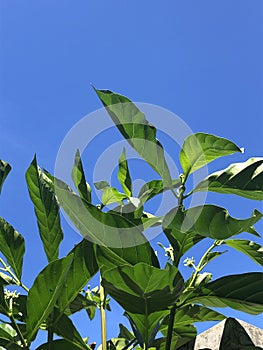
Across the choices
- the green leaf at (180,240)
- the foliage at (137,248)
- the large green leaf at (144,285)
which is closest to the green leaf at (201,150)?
the foliage at (137,248)

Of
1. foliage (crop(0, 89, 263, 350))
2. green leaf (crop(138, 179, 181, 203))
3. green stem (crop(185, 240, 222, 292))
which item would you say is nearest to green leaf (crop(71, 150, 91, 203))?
foliage (crop(0, 89, 263, 350))

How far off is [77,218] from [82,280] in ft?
0.53

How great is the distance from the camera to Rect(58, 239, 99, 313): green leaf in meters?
0.81

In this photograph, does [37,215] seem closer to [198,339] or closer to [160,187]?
[160,187]

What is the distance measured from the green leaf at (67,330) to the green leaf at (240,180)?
0.33 metres

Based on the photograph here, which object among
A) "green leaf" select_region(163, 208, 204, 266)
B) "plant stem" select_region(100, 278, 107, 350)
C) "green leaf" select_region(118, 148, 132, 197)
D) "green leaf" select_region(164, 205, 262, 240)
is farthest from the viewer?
"green leaf" select_region(118, 148, 132, 197)

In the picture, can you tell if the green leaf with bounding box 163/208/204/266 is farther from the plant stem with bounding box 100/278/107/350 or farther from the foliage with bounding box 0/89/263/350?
the plant stem with bounding box 100/278/107/350

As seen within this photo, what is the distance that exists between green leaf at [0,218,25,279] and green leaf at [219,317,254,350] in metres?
0.45

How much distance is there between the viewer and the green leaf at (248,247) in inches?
36.8

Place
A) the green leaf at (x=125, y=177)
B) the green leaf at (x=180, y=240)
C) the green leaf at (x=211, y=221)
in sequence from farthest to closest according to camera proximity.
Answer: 1. the green leaf at (x=125, y=177)
2. the green leaf at (x=180, y=240)
3. the green leaf at (x=211, y=221)

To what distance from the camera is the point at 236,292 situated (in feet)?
2.66

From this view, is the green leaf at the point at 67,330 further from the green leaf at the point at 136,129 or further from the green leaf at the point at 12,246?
the green leaf at the point at 136,129

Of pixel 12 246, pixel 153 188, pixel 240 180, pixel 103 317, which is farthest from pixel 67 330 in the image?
pixel 240 180

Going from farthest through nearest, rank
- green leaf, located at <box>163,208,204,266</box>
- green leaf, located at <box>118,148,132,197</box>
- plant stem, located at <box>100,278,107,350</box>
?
green leaf, located at <box>118,148,132,197</box> → plant stem, located at <box>100,278,107,350</box> → green leaf, located at <box>163,208,204,266</box>
